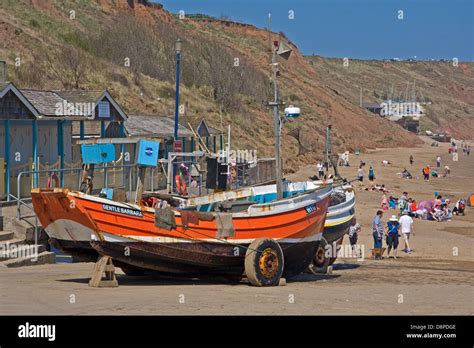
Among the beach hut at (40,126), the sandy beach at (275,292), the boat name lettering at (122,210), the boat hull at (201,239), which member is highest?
the beach hut at (40,126)

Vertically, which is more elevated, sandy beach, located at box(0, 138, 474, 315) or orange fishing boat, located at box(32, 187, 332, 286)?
orange fishing boat, located at box(32, 187, 332, 286)

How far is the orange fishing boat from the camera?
15.0 m

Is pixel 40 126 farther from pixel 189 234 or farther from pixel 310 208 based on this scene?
pixel 189 234

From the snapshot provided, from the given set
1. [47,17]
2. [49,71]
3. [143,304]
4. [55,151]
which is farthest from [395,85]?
[143,304]

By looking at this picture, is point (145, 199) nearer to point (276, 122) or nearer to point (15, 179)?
point (276, 122)

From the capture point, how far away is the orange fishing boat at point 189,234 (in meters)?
15.0

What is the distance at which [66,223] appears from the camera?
15.2m

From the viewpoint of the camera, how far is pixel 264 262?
1656cm

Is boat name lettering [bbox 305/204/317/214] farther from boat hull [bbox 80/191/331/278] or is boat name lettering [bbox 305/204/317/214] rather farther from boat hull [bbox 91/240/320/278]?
boat hull [bbox 91/240/320/278]

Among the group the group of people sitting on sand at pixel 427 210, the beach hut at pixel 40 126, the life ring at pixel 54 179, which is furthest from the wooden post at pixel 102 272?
the group of people sitting on sand at pixel 427 210

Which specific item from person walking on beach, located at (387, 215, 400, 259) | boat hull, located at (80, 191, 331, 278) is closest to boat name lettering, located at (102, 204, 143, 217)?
boat hull, located at (80, 191, 331, 278)

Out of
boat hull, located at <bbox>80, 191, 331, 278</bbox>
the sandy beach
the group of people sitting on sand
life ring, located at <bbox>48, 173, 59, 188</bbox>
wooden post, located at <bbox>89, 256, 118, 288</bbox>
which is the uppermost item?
life ring, located at <bbox>48, 173, 59, 188</bbox>

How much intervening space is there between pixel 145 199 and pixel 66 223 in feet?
9.82

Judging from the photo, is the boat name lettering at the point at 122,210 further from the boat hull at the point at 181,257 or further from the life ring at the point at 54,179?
the life ring at the point at 54,179
